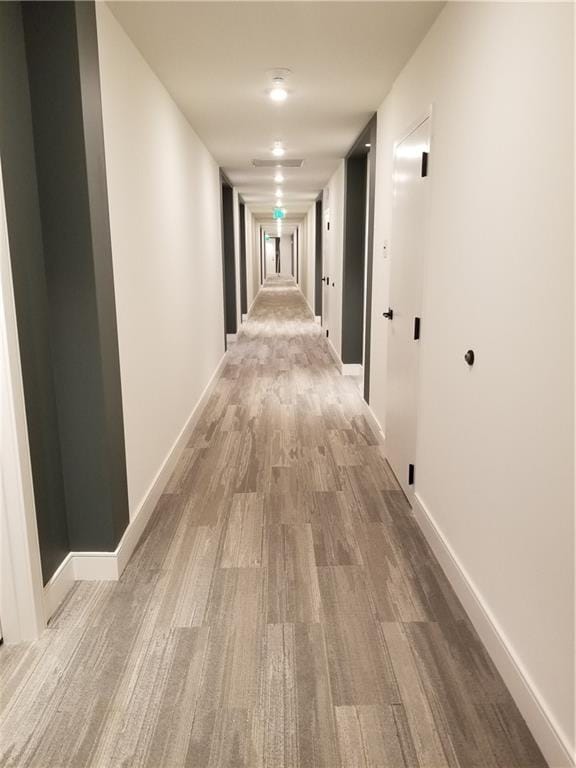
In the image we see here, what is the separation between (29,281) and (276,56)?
1.97 meters

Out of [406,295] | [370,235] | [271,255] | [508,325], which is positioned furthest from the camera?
[271,255]

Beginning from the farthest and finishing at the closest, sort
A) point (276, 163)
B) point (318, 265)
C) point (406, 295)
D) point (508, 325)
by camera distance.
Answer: point (318, 265) → point (276, 163) → point (406, 295) → point (508, 325)

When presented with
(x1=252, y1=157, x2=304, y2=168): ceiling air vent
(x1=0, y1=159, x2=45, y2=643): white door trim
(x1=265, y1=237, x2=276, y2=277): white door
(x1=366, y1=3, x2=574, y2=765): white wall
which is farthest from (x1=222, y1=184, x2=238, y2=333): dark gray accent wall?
(x1=265, y1=237, x2=276, y2=277): white door

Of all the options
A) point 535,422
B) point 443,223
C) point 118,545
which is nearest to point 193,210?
point 443,223

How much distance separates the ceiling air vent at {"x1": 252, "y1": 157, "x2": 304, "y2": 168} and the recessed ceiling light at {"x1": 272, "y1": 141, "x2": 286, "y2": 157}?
24 centimetres

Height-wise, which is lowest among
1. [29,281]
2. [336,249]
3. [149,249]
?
[29,281]

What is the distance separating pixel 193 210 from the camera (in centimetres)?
492

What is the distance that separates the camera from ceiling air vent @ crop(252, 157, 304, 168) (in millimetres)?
6527

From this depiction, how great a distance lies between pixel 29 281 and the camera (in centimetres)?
212

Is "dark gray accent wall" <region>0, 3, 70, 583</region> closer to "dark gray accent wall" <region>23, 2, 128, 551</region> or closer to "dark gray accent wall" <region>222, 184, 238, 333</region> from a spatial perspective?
"dark gray accent wall" <region>23, 2, 128, 551</region>

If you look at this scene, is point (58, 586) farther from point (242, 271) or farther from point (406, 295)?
point (242, 271)

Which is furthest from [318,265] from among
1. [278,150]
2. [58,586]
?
[58,586]

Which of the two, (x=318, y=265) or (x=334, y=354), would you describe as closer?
(x=334, y=354)

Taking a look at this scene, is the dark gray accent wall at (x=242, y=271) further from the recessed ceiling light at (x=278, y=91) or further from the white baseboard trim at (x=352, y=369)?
the recessed ceiling light at (x=278, y=91)
